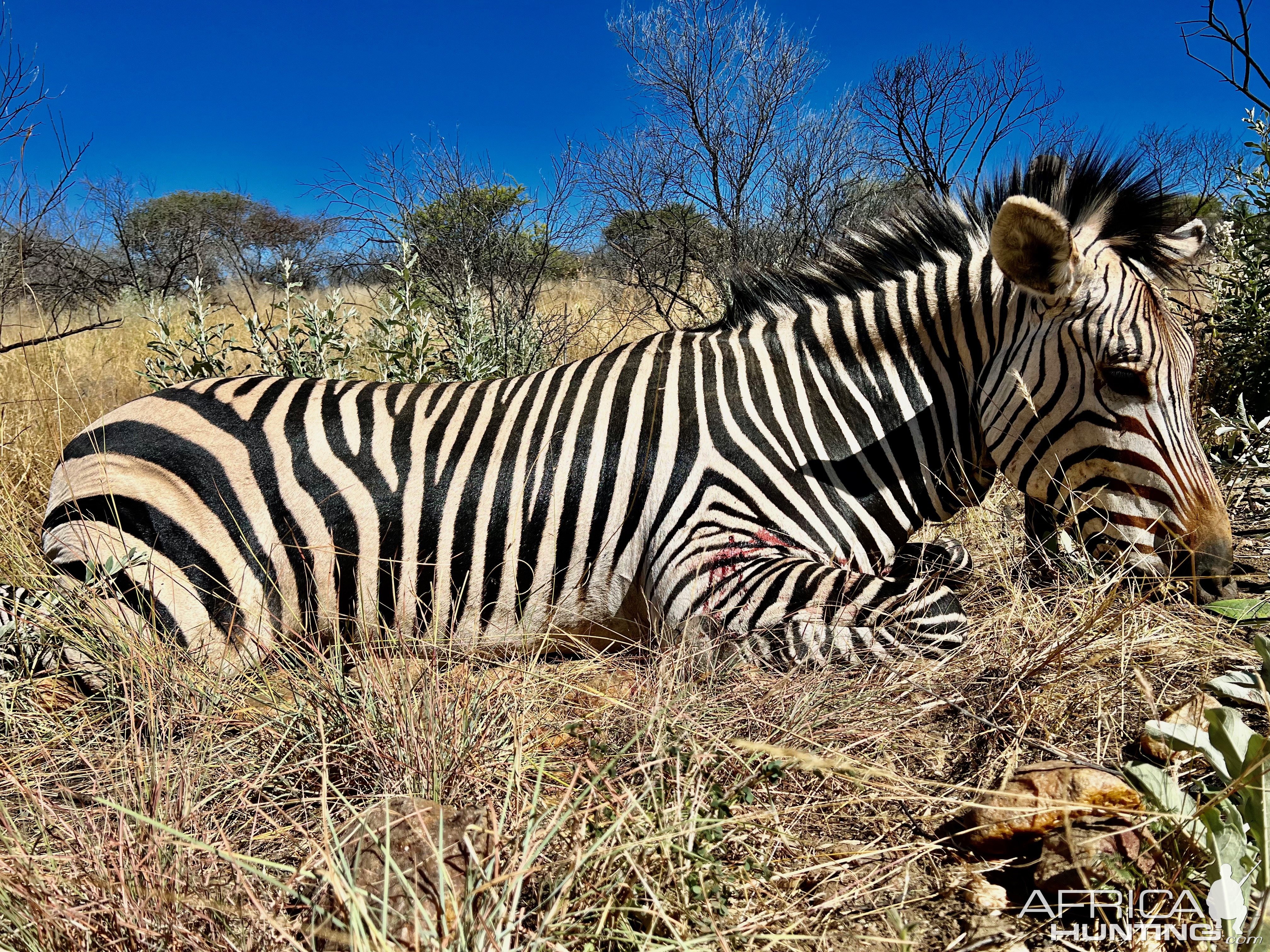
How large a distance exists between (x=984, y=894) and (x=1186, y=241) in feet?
8.63

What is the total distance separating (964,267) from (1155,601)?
135 centimetres

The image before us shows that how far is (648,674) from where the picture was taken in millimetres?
2156

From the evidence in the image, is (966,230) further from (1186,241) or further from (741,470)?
(741,470)

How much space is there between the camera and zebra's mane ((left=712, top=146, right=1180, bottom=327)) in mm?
2721

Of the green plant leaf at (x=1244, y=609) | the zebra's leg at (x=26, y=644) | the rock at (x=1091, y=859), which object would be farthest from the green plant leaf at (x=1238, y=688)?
the zebra's leg at (x=26, y=644)

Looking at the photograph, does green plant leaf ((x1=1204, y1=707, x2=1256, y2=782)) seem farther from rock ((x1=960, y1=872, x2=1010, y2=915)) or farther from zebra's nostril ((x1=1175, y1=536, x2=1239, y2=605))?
zebra's nostril ((x1=1175, y1=536, x2=1239, y2=605))

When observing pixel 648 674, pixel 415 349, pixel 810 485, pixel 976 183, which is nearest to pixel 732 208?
pixel 415 349

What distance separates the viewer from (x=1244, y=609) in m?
2.15

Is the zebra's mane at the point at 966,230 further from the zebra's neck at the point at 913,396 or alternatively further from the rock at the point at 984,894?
the rock at the point at 984,894

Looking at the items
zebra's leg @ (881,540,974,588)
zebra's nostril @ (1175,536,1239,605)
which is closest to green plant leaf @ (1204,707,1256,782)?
zebra's nostril @ (1175,536,1239,605)

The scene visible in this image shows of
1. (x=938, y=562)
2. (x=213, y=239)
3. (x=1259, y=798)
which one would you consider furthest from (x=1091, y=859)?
(x=213, y=239)

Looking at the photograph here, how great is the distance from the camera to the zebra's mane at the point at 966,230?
272 cm

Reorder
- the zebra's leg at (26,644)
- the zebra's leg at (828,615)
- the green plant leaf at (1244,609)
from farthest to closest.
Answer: the zebra's leg at (26,644), the zebra's leg at (828,615), the green plant leaf at (1244,609)

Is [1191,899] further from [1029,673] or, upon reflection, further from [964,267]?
[964,267]
